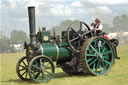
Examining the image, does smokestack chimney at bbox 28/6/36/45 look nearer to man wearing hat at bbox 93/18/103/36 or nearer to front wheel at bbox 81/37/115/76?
front wheel at bbox 81/37/115/76

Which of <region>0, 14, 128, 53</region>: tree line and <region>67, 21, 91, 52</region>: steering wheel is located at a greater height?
<region>67, 21, 91, 52</region>: steering wheel

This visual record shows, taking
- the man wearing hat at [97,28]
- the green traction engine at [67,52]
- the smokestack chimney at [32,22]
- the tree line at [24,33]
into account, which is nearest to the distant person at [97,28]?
the man wearing hat at [97,28]

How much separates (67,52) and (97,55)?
1257 millimetres

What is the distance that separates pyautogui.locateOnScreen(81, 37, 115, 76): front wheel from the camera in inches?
360

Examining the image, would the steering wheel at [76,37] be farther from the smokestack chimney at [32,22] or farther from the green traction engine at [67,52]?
the smokestack chimney at [32,22]

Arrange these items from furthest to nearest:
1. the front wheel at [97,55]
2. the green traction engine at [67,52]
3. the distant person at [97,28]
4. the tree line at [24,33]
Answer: the tree line at [24,33]
the distant person at [97,28]
the front wheel at [97,55]
the green traction engine at [67,52]

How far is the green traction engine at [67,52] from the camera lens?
8539 mm

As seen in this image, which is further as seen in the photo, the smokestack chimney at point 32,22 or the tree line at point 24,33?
the tree line at point 24,33

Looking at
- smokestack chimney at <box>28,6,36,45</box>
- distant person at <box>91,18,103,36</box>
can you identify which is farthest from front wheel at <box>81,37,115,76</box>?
smokestack chimney at <box>28,6,36,45</box>

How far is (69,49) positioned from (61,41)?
0.46 metres

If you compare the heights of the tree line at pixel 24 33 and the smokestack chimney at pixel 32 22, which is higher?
the smokestack chimney at pixel 32 22

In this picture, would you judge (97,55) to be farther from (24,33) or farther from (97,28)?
(24,33)

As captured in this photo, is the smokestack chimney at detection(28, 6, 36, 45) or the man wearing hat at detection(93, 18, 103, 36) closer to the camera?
the smokestack chimney at detection(28, 6, 36, 45)

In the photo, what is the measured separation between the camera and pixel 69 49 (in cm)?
945
